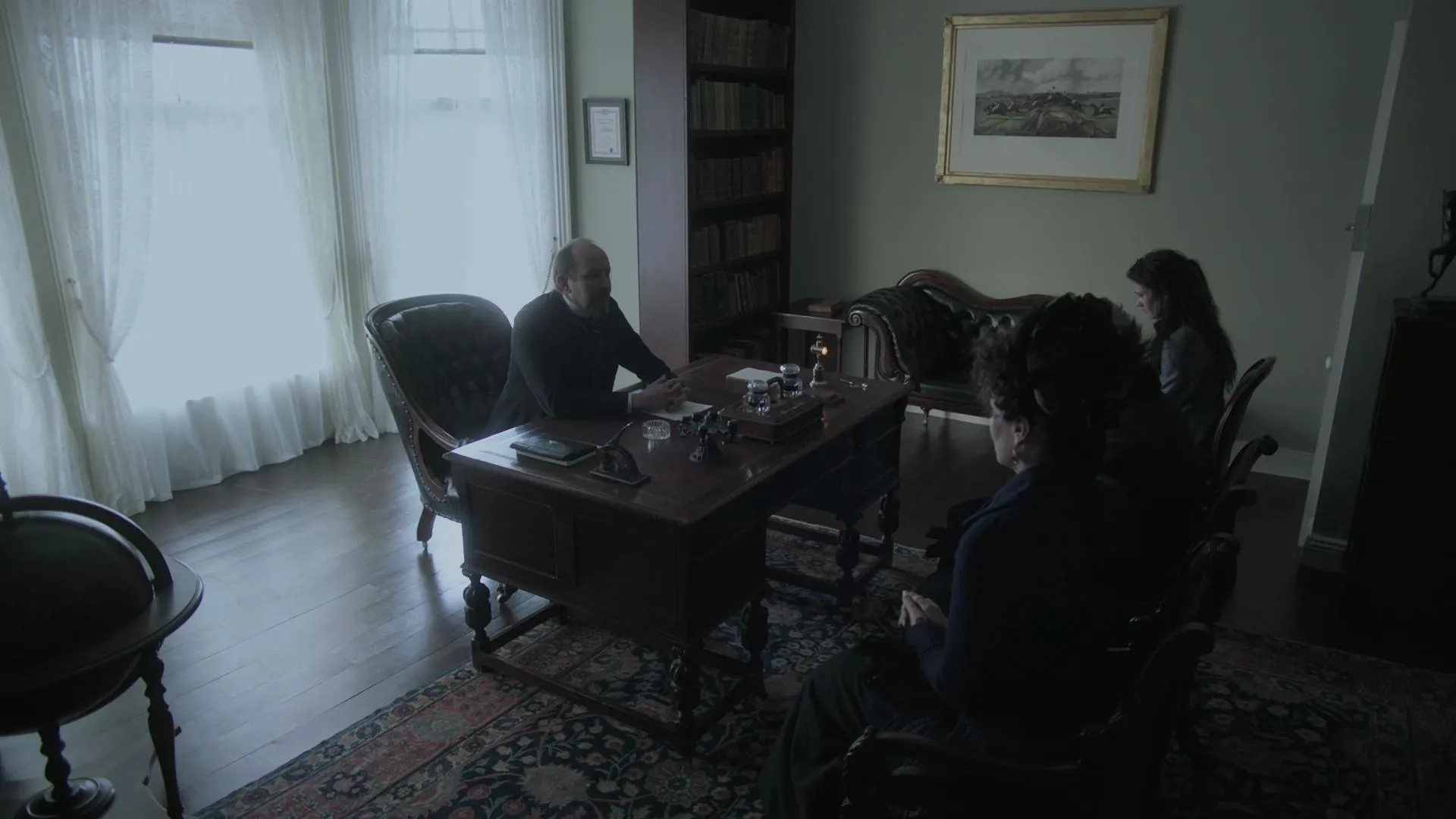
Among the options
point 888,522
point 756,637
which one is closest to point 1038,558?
point 756,637

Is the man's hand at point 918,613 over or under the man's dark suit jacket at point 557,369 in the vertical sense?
under

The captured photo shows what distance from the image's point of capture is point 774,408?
9.35 ft

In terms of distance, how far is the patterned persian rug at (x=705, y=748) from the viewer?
2373 millimetres

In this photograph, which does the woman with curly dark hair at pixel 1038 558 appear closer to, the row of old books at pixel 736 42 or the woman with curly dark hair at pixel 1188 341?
the woman with curly dark hair at pixel 1188 341

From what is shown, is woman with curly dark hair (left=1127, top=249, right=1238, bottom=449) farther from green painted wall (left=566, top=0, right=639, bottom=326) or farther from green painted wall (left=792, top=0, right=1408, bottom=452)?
green painted wall (left=566, top=0, right=639, bottom=326)

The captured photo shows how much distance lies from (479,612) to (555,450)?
2.04 ft

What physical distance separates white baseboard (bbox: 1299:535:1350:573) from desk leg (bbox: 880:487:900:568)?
158 centimetres

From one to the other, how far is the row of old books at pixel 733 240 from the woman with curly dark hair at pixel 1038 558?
11.4 feet

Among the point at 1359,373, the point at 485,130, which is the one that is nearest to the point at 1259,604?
the point at 1359,373

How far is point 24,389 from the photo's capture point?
367 cm

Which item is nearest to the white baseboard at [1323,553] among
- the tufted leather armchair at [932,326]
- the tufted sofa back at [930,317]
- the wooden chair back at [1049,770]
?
the tufted leather armchair at [932,326]

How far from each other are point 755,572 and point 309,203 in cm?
310

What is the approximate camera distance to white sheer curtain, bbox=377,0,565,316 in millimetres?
4949

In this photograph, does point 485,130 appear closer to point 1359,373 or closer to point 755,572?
point 755,572
